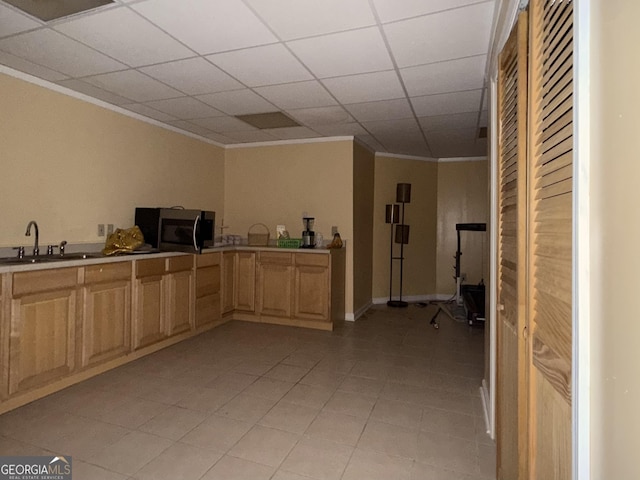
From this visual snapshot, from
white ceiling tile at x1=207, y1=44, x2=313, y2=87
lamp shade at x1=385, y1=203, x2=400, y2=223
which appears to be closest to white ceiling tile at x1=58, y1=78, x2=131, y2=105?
white ceiling tile at x1=207, y1=44, x2=313, y2=87

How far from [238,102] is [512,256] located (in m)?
2.97

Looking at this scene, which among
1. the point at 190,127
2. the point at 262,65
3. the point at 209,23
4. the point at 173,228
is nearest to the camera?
the point at 209,23

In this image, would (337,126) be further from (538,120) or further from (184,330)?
(538,120)

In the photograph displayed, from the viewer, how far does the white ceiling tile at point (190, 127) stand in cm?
420

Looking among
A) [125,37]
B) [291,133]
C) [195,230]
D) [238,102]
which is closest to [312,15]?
[125,37]

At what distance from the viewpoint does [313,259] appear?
169 inches

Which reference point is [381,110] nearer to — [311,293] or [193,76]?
[193,76]

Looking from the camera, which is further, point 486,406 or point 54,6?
point 486,406

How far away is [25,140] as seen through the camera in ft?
9.44

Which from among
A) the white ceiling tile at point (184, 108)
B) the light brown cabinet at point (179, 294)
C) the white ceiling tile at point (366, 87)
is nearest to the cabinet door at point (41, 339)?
the light brown cabinet at point (179, 294)

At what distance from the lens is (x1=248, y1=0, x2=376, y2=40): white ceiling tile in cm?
193

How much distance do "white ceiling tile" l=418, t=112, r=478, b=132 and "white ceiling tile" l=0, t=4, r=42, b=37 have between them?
341 cm

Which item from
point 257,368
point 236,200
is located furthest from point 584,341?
point 236,200

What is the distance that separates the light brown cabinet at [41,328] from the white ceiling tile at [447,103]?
3354mm
